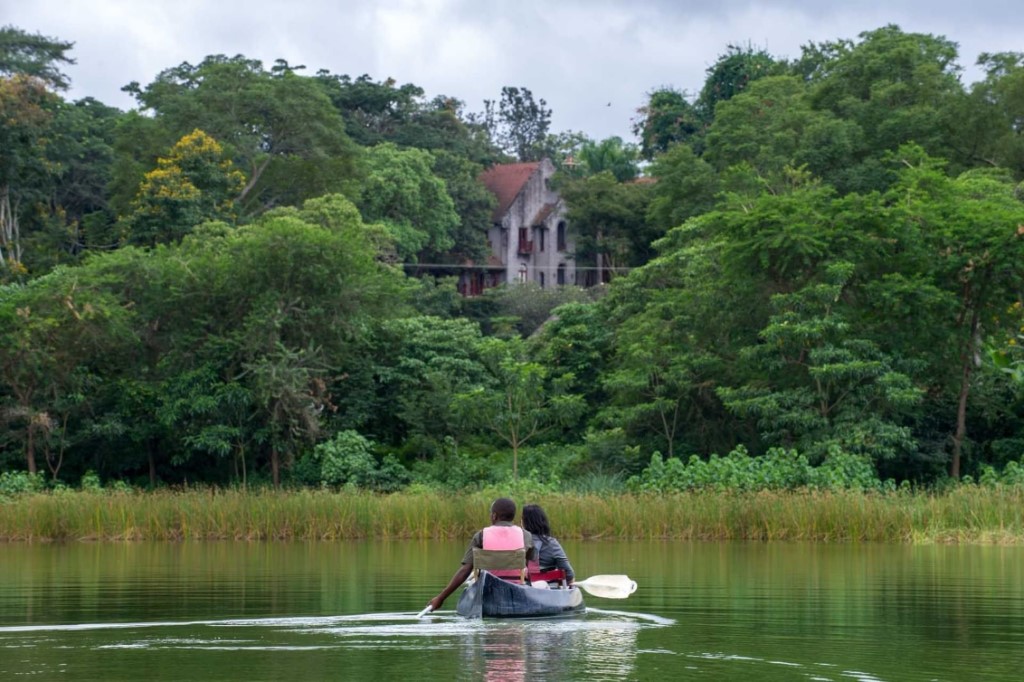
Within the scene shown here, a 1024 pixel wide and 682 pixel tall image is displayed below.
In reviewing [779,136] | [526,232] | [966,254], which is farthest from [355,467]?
[526,232]

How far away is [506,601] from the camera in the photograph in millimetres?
13117

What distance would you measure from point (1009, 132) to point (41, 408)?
78.4ft

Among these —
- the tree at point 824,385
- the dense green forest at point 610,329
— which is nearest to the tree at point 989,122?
the dense green forest at point 610,329

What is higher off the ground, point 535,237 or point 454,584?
point 535,237

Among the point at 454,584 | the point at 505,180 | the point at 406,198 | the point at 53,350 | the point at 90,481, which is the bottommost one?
the point at 454,584

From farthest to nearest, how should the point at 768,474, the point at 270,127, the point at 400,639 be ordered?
the point at 270,127
the point at 768,474
the point at 400,639

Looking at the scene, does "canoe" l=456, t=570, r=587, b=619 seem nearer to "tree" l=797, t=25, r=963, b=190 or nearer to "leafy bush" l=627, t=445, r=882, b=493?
"leafy bush" l=627, t=445, r=882, b=493

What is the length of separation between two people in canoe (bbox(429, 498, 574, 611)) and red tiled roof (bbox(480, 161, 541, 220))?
4911cm

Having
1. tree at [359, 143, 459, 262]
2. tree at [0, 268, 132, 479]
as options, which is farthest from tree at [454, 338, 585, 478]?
tree at [359, 143, 459, 262]

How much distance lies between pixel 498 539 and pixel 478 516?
13.0 metres

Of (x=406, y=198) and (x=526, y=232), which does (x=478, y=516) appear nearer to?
(x=406, y=198)

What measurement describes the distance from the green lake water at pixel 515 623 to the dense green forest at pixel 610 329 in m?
11.2

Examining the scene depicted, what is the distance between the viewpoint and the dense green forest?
32094 millimetres

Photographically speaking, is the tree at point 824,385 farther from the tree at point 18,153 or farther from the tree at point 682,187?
the tree at point 18,153
